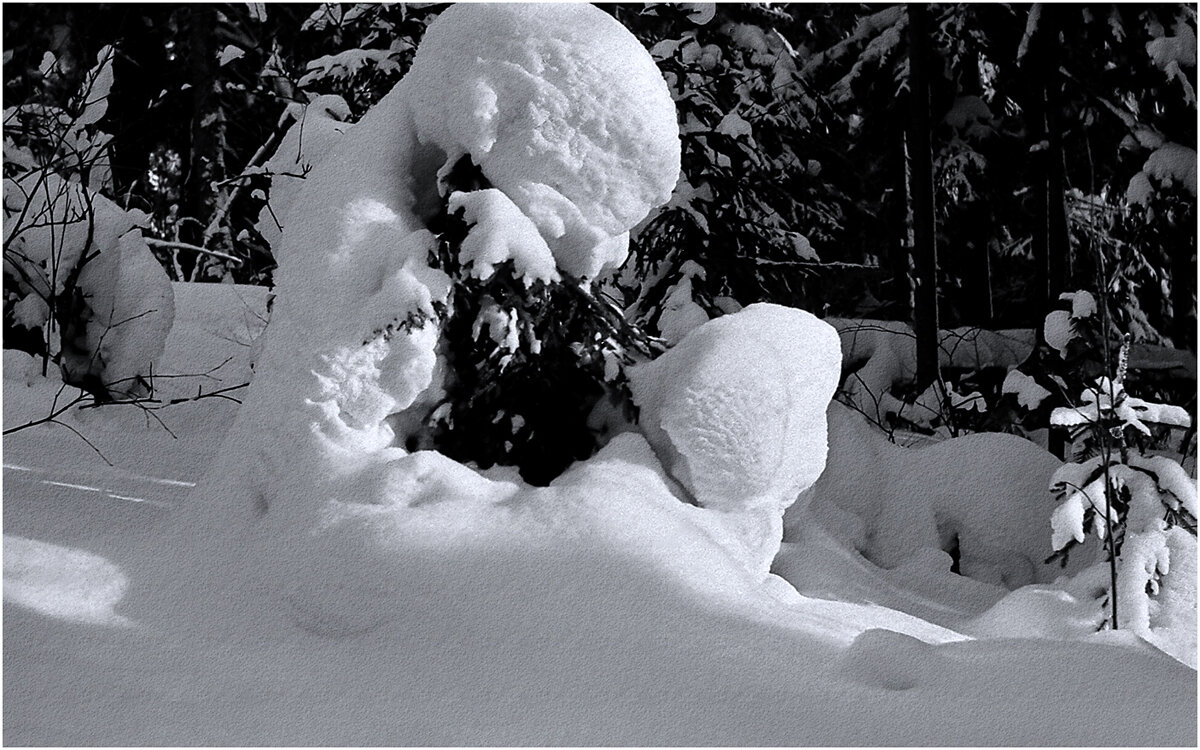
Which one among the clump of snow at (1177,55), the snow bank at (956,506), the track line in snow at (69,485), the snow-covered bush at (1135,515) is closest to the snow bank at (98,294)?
Answer: the track line in snow at (69,485)

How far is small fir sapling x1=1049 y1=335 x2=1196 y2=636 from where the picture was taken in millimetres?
5406

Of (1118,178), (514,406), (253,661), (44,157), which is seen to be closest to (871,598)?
(514,406)

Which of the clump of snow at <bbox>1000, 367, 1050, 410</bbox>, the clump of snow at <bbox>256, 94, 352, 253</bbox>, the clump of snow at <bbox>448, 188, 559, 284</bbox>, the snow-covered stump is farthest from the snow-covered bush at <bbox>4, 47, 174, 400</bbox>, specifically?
the clump of snow at <bbox>1000, 367, 1050, 410</bbox>

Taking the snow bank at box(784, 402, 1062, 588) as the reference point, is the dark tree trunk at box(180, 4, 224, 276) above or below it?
above

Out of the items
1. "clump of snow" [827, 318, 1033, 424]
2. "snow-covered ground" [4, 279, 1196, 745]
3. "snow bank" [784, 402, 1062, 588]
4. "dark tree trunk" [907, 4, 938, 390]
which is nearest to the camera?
"snow-covered ground" [4, 279, 1196, 745]

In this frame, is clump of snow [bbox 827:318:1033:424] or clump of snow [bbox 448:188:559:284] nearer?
clump of snow [bbox 448:188:559:284]

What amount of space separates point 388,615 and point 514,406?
1.12m

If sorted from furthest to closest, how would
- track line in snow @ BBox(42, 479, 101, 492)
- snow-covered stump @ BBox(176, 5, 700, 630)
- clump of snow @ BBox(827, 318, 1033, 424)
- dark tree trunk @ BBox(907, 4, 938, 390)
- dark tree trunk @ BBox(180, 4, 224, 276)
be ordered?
dark tree trunk @ BBox(180, 4, 224, 276), dark tree trunk @ BBox(907, 4, 938, 390), clump of snow @ BBox(827, 318, 1033, 424), track line in snow @ BBox(42, 479, 101, 492), snow-covered stump @ BBox(176, 5, 700, 630)

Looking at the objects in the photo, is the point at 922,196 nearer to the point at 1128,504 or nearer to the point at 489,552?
the point at 1128,504

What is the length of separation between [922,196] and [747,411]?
7.58 metres

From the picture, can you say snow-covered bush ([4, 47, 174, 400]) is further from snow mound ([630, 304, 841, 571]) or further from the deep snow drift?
snow mound ([630, 304, 841, 571])

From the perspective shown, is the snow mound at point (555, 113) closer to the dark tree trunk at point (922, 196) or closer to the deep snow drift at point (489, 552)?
the deep snow drift at point (489, 552)

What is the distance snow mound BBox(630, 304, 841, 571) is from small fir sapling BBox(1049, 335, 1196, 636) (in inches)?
66.5

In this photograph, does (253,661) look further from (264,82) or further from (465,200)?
(264,82)
